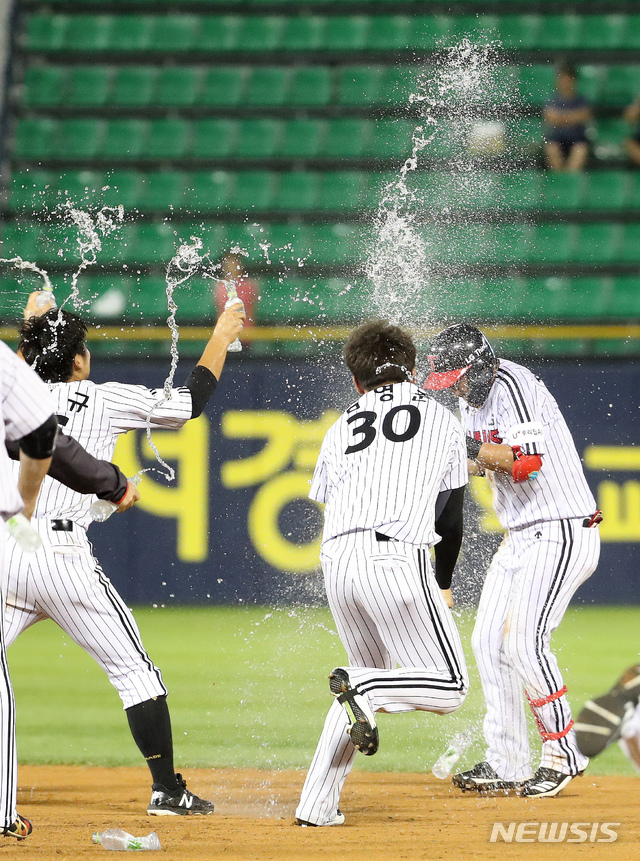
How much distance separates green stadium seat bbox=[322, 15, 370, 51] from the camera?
1413 cm

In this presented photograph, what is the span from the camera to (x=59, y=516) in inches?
170

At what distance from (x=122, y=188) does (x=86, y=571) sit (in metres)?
9.62

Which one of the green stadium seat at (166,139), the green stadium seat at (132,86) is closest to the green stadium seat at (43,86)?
the green stadium seat at (132,86)

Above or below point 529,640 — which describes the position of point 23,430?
above

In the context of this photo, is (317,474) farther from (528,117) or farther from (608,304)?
(528,117)

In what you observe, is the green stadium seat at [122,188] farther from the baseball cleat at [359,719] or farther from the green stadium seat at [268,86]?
the baseball cleat at [359,719]

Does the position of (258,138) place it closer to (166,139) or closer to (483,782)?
(166,139)

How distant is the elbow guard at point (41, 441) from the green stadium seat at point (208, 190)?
32.3 feet

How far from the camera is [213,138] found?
1378 centimetres

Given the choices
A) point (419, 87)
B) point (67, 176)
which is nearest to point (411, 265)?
point (419, 87)

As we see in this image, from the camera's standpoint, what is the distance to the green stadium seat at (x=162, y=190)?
13031 mm

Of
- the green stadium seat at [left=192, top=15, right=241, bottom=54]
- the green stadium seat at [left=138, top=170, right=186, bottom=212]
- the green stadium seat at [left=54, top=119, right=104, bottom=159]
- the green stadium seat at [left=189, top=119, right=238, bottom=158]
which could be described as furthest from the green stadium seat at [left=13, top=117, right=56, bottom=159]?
the green stadium seat at [left=192, top=15, right=241, bottom=54]

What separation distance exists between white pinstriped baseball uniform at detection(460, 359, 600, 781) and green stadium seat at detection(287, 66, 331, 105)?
9.50 m

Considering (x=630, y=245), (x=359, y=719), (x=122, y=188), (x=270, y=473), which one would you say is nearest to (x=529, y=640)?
(x=359, y=719)
